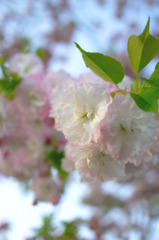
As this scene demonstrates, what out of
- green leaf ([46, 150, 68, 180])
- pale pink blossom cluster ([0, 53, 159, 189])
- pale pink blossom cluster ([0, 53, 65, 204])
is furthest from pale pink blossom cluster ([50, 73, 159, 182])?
green leaf ([46, 150, 68, 180])

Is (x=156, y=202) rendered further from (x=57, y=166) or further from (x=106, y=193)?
(x=57, y=166)

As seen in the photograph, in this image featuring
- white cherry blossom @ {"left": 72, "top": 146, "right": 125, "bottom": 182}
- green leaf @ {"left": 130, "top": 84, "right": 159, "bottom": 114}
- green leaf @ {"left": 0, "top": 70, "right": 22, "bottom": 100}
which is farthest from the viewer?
green leaf @ {"left": 0, "top": 70, "right": 22, "bottom": 100}

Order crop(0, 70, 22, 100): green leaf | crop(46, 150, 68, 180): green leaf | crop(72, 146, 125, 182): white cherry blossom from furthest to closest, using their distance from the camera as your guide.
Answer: crop(46, 150, 68, 180): green leaf
crop(0, 70, 22, 100): green leaf
crop(72, 146, 125, 182): white cherry blossom

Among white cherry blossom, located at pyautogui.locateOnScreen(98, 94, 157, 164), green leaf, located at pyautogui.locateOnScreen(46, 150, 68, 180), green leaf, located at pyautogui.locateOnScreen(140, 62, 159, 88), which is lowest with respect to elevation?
white cherry blossom, located at pyautogui.locateOnScreen(98, 94, 157, 164)

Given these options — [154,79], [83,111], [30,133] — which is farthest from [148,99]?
[30,133]

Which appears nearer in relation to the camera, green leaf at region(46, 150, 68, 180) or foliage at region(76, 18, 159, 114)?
foliage at region(76, 18, 159, 114)

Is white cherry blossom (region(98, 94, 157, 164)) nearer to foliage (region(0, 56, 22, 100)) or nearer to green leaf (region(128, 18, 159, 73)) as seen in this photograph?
green leaf (region(128, 18, 159, 73))

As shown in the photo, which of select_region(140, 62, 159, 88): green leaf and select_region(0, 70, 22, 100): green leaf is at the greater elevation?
select_region(0, 70, 22, 100): green leaf
